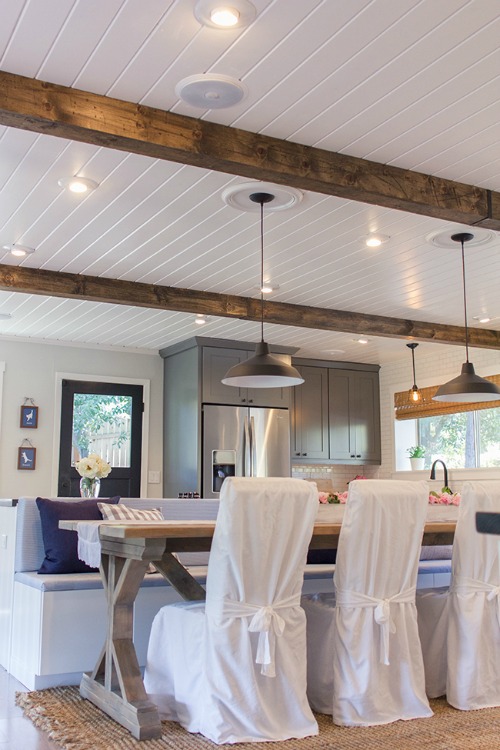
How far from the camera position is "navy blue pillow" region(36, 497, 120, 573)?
159 inches

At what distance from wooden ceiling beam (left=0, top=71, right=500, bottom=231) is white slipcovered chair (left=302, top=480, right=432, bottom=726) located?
136 cm

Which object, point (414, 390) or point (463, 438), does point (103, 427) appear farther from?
point (463, 438)

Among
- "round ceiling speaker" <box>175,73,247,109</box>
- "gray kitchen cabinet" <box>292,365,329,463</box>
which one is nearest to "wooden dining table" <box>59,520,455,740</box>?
"round ceiling speaker" <box>175,73,247,109</box>

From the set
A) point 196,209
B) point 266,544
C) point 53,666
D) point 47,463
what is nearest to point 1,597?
point 53,666

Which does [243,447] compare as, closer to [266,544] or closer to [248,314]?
[248,314]

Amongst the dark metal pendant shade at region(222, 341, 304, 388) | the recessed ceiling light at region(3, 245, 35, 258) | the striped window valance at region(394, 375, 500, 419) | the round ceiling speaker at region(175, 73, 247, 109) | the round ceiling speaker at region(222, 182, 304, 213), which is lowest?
the dark metal pendant shade at region(222, 341, 304, 388)

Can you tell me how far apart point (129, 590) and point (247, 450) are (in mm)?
Result: 4334

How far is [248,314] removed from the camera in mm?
6121

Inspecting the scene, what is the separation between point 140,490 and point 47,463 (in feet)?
3.20

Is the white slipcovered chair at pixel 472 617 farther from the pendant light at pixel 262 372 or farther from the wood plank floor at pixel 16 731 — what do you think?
the wood plank floor at pixel 16 731

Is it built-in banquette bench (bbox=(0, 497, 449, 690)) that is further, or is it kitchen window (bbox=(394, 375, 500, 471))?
kitchen window (bbox=(394, 375, 500, 471))

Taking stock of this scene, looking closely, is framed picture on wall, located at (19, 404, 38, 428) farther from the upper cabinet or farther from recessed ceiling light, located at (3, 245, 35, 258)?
recessed ceiling light, located at (3, 245, 35, 258)

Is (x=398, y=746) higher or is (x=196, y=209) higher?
(x=196, y=209)

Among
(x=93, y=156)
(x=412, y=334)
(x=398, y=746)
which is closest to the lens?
(x=398, y=746)
